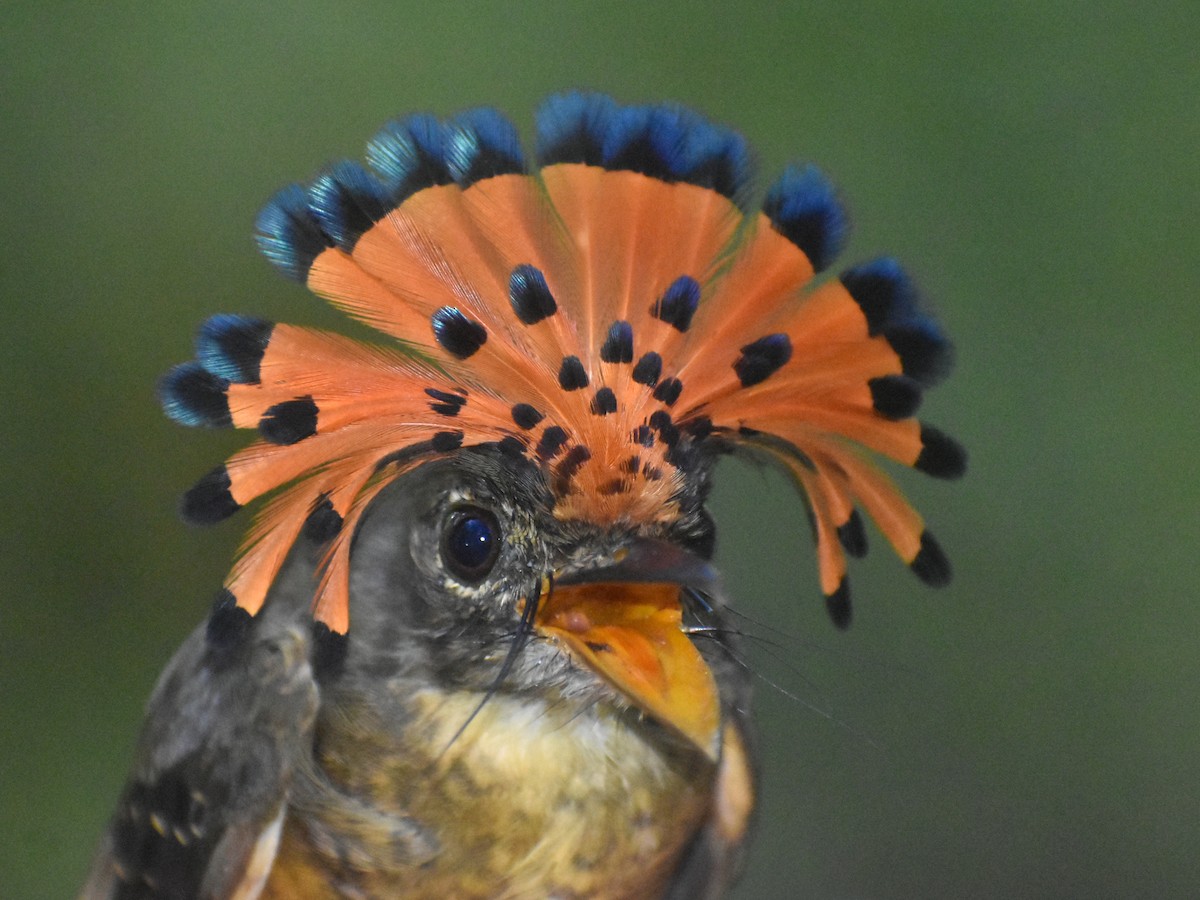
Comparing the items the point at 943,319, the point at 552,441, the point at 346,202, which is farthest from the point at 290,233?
the point at 943,319

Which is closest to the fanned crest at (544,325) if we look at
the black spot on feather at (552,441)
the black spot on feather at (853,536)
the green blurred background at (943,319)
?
the black spot on feather at (552,441)

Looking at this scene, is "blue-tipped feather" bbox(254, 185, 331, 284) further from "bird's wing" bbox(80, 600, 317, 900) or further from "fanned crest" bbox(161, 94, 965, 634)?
"bird's wing" bbox(80, 600, 317, 900)

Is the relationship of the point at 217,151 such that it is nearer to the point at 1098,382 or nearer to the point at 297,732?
the point at 297,732

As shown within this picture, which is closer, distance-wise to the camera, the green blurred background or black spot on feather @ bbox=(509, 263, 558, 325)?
black spot on feather @ bbox=(509, 263, 558, 325)

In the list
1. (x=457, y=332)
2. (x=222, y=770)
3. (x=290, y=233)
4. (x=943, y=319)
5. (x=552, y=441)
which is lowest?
(x=222, y=770)

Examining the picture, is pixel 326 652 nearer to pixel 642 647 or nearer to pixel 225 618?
pixel 225 618

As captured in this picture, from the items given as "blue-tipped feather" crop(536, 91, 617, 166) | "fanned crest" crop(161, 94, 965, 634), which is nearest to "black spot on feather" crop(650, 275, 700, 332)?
"fanned crest" crop(161, 94, 965, 634)

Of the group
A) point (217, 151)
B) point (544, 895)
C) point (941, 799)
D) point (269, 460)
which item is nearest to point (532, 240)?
point (269, 460)
